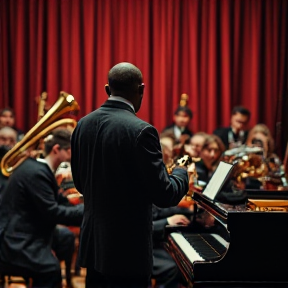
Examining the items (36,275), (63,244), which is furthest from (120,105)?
(63,244)

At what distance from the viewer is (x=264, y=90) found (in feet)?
24.9

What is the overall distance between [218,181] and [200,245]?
0.34m

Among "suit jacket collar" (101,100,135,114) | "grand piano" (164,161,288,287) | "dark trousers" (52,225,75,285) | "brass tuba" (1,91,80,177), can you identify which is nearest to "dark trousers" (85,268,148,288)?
"grand piano" (164,161,288,287)

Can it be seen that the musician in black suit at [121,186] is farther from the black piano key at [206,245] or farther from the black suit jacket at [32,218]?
the black suit jacket at [32,218]

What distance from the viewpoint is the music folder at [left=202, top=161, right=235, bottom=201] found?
3.08 metres

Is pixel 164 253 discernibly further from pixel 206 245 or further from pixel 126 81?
pixel 126 81

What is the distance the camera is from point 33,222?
348 cm

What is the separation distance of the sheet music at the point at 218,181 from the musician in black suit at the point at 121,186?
52cm

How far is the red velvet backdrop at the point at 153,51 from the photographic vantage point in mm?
7375

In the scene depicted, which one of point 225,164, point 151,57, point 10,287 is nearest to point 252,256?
point 225,164

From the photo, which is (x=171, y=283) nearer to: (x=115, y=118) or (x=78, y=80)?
(x=115, y=118)

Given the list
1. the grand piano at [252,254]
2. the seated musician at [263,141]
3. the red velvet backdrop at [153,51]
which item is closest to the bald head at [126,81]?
the grand piano at [252,254]

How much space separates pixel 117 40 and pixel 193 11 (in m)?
0.98

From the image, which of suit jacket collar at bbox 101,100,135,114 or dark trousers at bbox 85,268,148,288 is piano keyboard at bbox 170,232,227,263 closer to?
dark trousers at bbox 85,268,148,288
